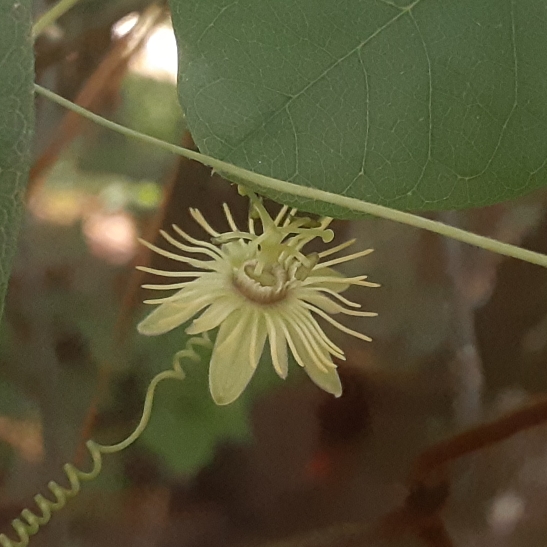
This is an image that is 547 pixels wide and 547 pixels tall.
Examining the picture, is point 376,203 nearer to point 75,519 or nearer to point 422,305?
point 422,305

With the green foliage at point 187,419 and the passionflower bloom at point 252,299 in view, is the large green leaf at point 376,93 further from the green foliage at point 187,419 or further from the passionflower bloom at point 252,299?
the green foliage at point 187,419

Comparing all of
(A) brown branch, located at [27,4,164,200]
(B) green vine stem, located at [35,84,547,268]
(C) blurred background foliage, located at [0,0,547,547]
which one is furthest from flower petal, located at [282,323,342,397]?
(A) brown branch, located at [27,4,164,200]

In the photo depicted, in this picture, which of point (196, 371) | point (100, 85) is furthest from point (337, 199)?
point (100, 85)

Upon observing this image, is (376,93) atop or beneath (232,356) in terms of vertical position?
atop

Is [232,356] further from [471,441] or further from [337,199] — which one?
[471,441]

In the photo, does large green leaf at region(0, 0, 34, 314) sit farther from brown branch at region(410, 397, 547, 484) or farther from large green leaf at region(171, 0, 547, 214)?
brown branch at region(410, 397, 547, 484)

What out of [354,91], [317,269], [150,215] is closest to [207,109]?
[354,91]
